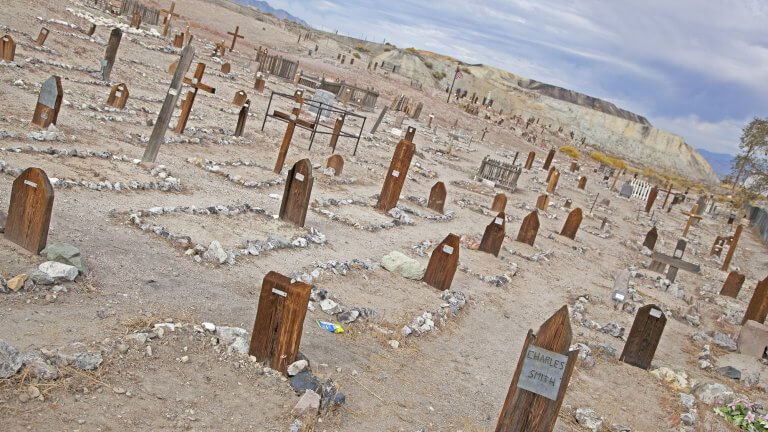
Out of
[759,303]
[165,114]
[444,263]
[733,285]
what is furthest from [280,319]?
[733,285]

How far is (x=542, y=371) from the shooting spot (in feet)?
18.2

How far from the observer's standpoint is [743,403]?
1009 cm

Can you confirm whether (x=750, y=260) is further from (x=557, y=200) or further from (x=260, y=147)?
(x=260, y=147)

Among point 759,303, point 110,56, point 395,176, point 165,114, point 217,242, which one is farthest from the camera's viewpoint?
point 110,56

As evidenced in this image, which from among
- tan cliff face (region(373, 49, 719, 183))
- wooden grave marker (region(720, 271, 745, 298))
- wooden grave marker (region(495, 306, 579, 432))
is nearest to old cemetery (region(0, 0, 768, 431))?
wooden grave marker (region(495, 306, 579, 432))

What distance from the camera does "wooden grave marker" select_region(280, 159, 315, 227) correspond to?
12.9 metres

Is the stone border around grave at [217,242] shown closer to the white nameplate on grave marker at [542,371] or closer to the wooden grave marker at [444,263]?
the wooden grave marker at [444,263]

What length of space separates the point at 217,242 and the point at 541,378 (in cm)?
611

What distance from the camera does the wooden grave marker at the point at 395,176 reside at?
16.7 metres

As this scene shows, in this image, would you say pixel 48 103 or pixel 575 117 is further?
pixel 575 117

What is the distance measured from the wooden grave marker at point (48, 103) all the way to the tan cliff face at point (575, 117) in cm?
7107

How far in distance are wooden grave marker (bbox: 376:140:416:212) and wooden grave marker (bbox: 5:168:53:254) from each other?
9822 millimetres

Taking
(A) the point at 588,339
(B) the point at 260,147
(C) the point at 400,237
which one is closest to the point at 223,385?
(A) the point at 588,339

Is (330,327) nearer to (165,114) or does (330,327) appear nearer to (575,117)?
(165,114)
